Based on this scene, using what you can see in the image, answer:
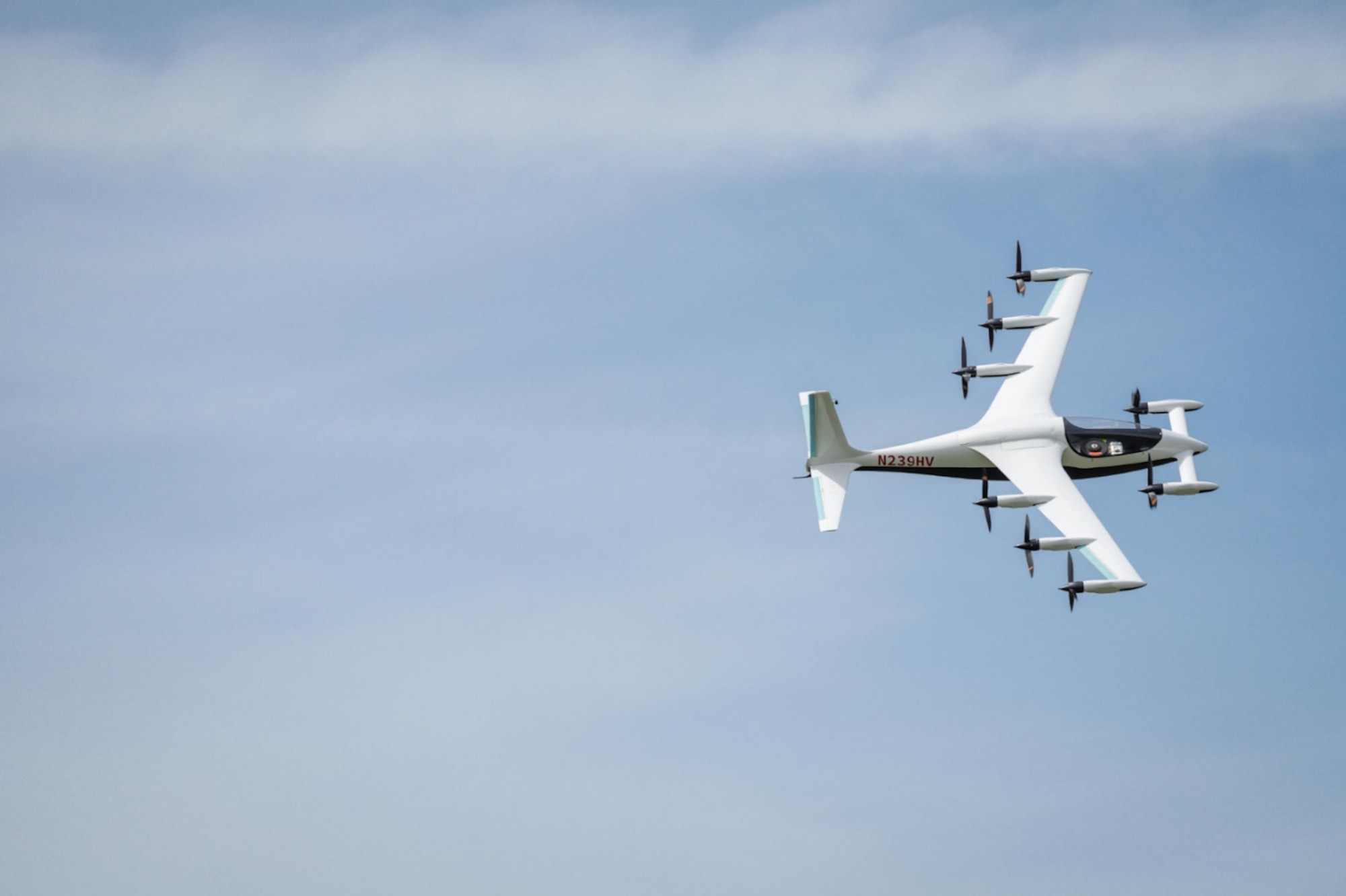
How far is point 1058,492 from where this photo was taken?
10294cm

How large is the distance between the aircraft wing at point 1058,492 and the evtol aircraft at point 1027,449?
78 millimetres

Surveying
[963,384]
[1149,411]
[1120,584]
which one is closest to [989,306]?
[963,384]

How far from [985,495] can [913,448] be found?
6.85m

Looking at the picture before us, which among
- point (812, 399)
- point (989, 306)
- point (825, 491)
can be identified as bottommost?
point (825, 491)

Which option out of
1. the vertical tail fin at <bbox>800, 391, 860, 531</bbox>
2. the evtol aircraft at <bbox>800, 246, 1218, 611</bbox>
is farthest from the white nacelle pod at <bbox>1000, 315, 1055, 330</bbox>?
the vertical tail fin at <bbox>800, 391, 860, 531</bbox>

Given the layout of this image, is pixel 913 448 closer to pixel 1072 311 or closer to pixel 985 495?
pixel 985 495

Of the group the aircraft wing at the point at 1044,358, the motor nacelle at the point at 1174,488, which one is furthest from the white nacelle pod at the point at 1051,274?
the motor nacelle at the point at 1174,488

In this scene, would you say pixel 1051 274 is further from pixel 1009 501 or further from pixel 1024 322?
pixel 1009 501

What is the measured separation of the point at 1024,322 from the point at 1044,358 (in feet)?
10.3

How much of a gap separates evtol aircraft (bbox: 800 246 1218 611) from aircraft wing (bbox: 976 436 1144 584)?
0.08m

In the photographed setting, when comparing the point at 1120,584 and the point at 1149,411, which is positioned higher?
the point at 1149,411

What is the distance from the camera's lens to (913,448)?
353ft

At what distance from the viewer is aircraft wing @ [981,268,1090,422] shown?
359 feet

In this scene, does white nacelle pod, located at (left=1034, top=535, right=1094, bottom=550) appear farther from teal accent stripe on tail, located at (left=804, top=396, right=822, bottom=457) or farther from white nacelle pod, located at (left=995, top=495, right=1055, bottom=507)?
teal accent stripe on tail, located at (left=804, top=396, right=822, bottom=457)
